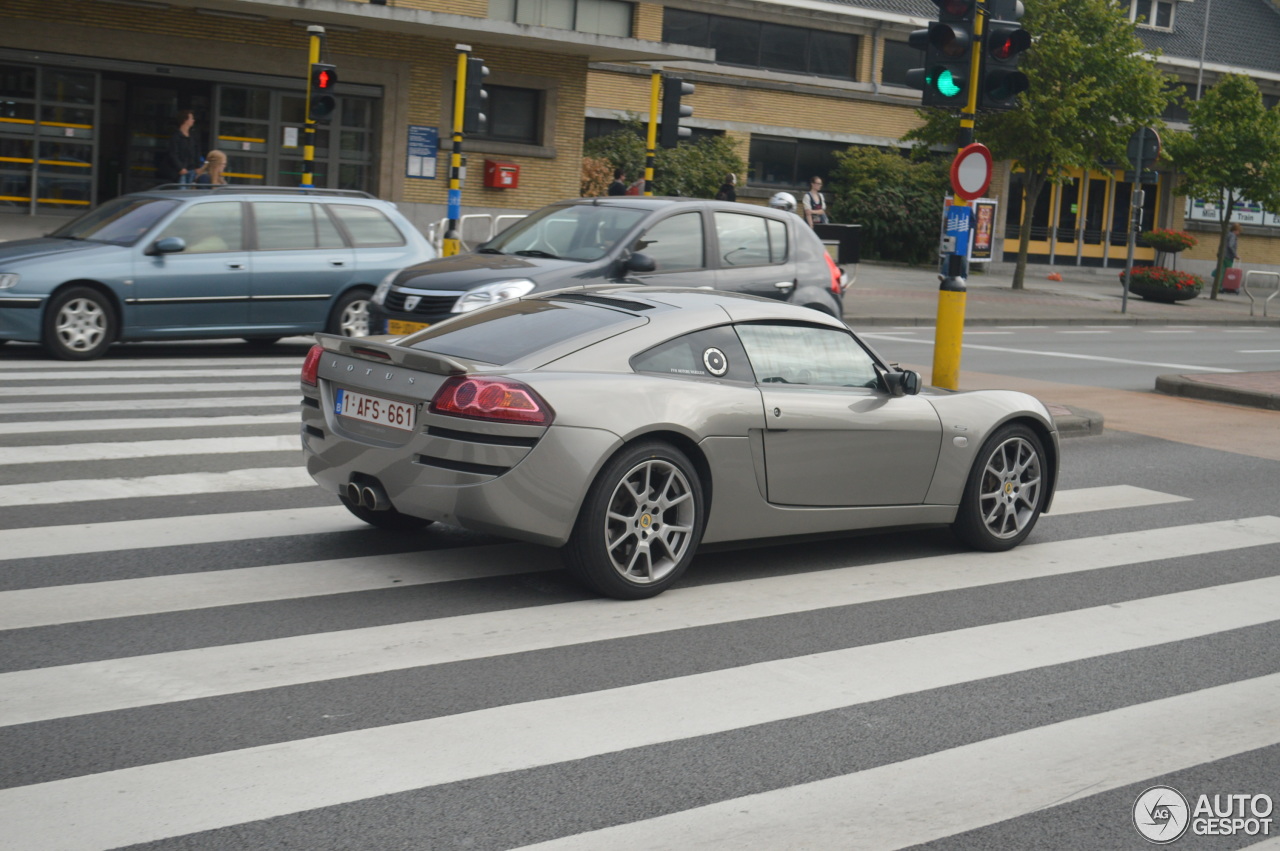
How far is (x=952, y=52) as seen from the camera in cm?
1198

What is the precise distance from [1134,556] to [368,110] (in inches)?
942

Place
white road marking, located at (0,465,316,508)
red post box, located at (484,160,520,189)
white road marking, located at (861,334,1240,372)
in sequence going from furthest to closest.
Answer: red post box, located at (484,160,520,189) → white road marking, located at (861,334,1240,372) → white road marking, located at (0,465,316,508)

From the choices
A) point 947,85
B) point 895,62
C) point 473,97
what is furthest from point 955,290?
point 895,62

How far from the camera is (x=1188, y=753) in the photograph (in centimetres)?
478

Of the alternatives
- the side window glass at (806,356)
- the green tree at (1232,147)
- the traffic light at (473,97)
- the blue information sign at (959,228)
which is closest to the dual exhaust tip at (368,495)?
the side window glass at (806,356)

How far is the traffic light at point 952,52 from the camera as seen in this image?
1196 centimetres

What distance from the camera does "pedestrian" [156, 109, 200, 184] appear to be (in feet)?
67.8

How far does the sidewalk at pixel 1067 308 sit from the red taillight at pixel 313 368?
7619 mm

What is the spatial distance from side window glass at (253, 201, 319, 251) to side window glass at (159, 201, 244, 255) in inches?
7.7

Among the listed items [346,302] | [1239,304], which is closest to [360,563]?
[346,302]

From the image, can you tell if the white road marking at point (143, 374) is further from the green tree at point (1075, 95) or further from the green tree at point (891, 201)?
the green tree at point (891, 201)

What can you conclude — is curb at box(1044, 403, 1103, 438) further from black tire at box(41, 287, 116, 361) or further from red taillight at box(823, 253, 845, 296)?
black tire at box(41, 287, 116, 361)

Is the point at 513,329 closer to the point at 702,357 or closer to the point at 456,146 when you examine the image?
the point at 702,357

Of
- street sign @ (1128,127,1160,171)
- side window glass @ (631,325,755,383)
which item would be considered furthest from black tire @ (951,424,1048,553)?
street sign @ (1128,127,1160,171)
